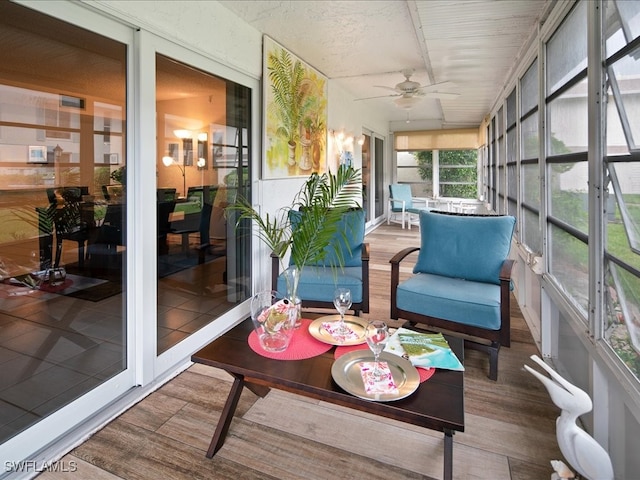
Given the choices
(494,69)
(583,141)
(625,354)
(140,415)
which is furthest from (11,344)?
(494,69)

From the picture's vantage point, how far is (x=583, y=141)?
6.34 feet

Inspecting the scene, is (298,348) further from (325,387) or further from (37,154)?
(37,154)

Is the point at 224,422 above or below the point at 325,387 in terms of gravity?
below

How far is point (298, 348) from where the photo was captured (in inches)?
66.6

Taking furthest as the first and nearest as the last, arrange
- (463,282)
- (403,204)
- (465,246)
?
(403,204)
(465,246)
(463,282)

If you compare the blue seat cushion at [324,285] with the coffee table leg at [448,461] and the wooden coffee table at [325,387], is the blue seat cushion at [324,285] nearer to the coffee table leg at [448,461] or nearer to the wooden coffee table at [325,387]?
the wooden coffee table at [325,387]

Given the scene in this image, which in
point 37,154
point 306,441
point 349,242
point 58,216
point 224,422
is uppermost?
point 37,154

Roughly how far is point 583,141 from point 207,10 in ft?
8.03

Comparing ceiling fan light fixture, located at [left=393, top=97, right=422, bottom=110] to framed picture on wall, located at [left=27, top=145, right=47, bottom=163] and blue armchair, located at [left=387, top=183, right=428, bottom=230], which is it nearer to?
blue armchair, located at [left=387, top=183, right=428, bottom=230]

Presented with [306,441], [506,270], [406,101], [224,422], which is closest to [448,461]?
[306,441]

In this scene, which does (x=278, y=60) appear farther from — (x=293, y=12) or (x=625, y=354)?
(x=625, y=354)

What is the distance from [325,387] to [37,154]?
1570 millimetres

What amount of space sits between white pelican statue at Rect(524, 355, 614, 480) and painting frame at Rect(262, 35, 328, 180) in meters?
2.66

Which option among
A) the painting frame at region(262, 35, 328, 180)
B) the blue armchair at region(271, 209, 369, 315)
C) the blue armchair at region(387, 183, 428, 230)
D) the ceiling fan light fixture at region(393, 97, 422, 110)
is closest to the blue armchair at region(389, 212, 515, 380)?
the blue armchair at region(271, 209, 369, 315)
